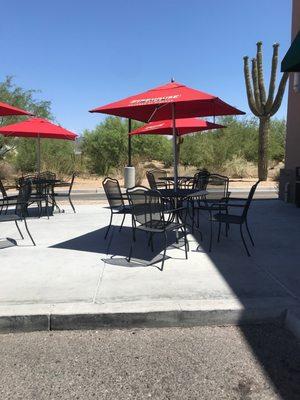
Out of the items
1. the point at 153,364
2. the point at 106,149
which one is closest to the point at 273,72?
the point at 106,149

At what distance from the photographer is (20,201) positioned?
7062 mm

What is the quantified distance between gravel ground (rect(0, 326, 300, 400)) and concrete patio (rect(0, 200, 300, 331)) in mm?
158

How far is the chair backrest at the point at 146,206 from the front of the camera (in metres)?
5.70

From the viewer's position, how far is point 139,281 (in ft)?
16.3

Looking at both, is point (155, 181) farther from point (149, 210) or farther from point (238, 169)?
point (238, 169)

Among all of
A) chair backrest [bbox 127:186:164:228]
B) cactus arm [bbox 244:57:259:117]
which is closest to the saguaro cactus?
cactus arm [bbox 244:57:259:117]

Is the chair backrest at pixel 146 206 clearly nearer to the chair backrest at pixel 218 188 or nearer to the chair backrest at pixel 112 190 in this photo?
the chair backrest at pixel 112 190

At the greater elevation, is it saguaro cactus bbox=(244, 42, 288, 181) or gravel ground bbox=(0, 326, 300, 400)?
saguaro cactus bbox=(244, 42, 288, 181)

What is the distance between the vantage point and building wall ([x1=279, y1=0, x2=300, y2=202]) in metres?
12.3

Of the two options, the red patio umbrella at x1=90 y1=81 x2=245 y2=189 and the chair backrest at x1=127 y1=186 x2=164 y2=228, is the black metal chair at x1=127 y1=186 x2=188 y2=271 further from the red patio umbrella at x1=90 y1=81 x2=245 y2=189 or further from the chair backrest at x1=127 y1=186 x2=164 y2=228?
the red patio umbrella at x1=90 y1=81 x2=245 y2=189

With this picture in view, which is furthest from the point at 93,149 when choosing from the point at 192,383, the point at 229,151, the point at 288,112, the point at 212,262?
the point at 192,383

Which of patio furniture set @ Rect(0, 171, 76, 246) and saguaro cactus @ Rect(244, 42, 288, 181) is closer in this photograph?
patio furniture set @ Rect(0, 171, 76, 246)

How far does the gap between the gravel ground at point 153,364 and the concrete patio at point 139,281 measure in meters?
0.16

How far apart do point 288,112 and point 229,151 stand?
17150mm
